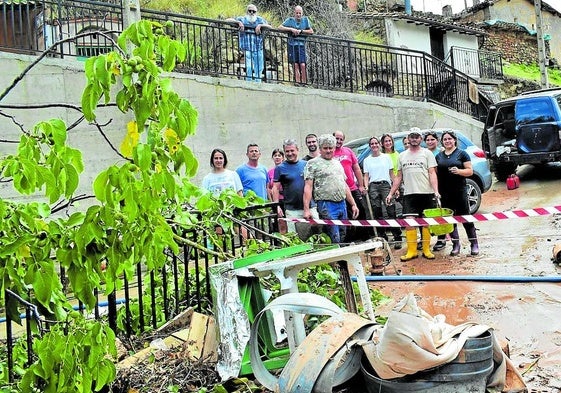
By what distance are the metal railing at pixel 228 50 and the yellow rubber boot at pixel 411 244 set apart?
4.12m

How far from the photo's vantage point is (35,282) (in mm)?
2592

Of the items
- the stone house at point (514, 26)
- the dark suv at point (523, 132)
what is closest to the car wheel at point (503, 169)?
the dark suv at point (523, 132)

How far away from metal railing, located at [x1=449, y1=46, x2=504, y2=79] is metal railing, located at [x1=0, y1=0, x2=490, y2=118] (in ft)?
30.3

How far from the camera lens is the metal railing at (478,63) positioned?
1096 inches

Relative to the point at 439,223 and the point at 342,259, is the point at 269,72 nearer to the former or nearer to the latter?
the point at 439,223

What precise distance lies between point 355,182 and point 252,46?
552 cm

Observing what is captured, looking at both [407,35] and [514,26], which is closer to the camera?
[407,35]

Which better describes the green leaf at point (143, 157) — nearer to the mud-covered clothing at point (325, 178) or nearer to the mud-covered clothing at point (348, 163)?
the mud-covered clothing at point (325, 178)

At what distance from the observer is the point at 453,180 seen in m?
8.80

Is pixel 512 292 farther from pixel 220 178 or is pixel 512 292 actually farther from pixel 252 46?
pixel 252 46

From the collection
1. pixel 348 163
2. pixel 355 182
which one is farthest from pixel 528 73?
pixel 348 163

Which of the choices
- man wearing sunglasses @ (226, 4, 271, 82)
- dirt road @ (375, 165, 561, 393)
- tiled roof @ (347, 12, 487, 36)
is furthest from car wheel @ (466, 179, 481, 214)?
tiled roof @ (347, 12, 487, 36)

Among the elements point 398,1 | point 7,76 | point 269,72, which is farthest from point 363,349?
point 398,1

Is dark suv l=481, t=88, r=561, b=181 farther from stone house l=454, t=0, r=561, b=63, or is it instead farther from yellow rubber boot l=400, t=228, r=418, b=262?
stone house l=454, t=0, r=561, b=63
